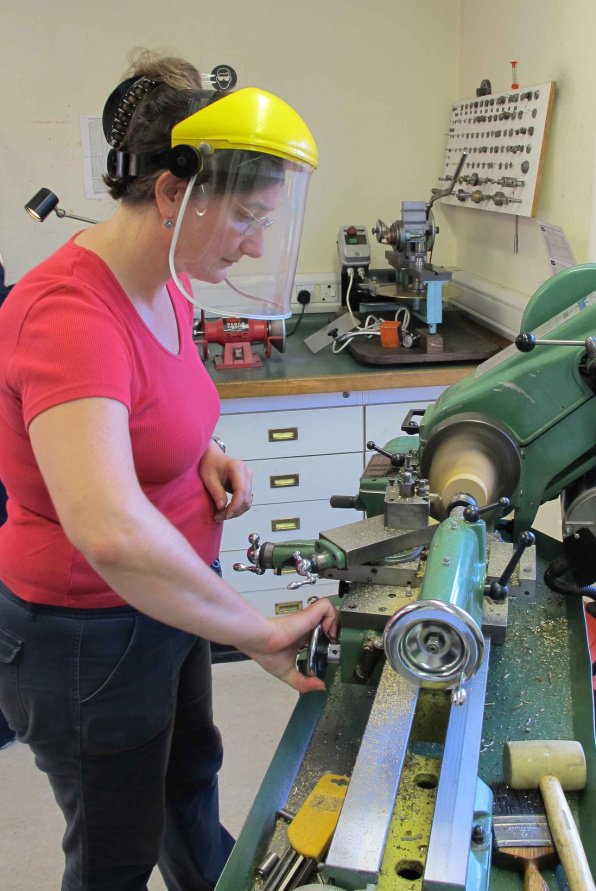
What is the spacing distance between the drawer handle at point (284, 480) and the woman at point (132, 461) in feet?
3.67

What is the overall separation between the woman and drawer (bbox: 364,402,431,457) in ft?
3.71

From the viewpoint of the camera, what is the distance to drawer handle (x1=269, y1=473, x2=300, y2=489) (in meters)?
2.42

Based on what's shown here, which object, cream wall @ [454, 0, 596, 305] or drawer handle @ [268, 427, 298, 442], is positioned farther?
drawer handle @ [268, 427, 298, 442]

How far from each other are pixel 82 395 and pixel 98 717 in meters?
0.51

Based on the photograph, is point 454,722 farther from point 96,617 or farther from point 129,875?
point 129,875

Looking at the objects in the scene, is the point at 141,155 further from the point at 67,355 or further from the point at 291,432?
the point at 291,432

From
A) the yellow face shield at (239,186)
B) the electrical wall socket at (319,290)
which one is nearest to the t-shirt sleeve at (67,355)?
the yellow face shield at (239,186)

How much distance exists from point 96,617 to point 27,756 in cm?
135

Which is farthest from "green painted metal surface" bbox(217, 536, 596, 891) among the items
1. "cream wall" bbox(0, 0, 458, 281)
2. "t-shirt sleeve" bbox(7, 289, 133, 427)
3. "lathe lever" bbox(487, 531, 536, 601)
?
"cream wall" bbox(0, 0, 458, 281)

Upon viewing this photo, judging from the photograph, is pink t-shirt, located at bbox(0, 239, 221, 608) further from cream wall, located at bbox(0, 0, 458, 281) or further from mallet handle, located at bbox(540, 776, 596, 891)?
cream wall, located at bbox(0, 0, 458, 281)

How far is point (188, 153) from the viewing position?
87 centimetres

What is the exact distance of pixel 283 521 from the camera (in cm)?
248

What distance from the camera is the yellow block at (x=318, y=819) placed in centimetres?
75

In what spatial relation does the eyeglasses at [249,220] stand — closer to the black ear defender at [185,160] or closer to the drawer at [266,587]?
the black ear defender at [185,160]
